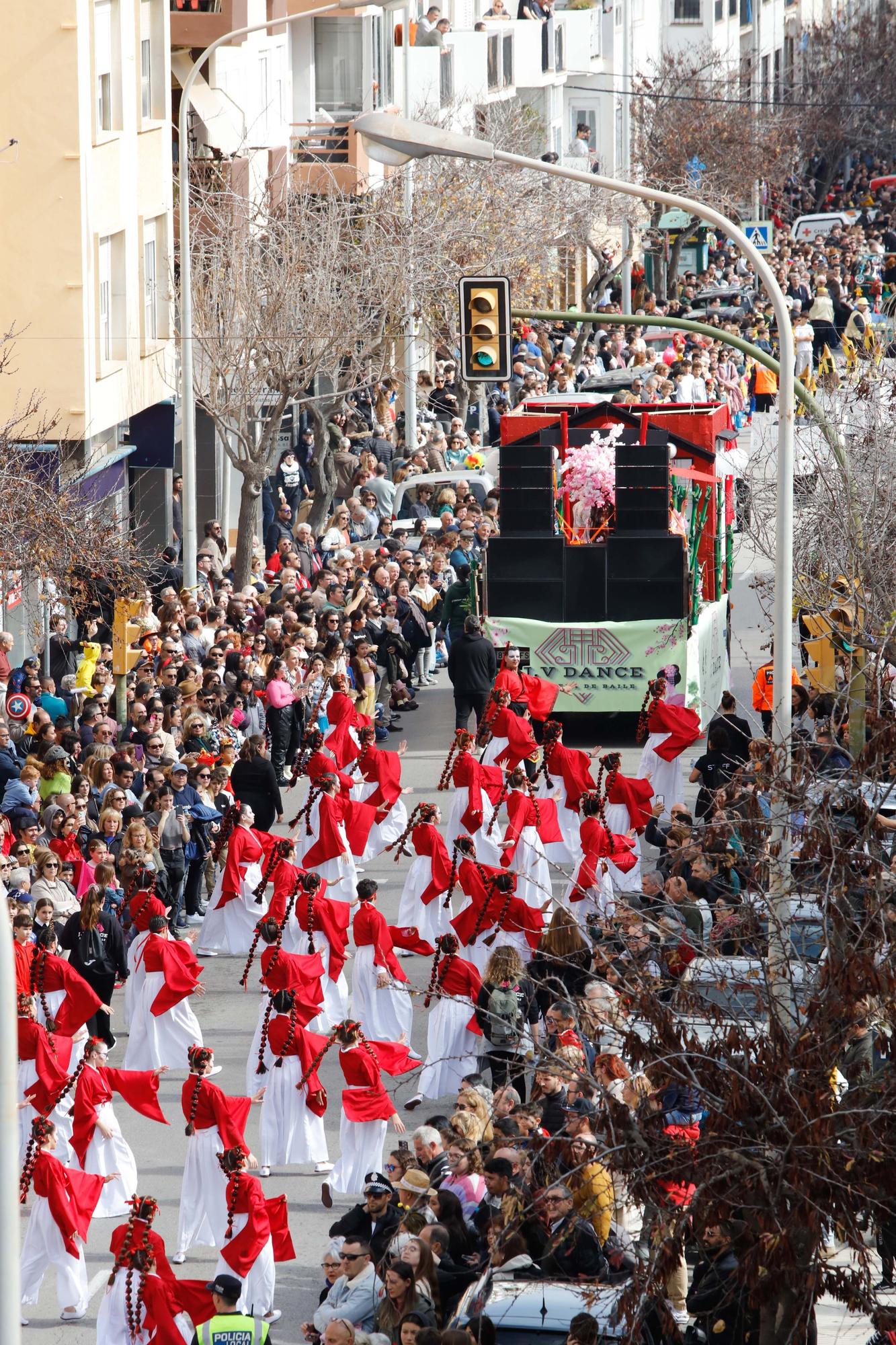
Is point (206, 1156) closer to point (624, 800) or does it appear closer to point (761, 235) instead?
point (624, 800)

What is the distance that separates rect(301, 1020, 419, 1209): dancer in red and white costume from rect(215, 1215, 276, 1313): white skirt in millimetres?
1162

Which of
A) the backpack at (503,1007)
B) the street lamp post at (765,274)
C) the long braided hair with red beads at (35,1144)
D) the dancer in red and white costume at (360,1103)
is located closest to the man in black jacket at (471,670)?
the street lamp post at (765,274)

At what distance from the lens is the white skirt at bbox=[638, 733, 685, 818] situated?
19.6 metres

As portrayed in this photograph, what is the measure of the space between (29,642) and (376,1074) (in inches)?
500

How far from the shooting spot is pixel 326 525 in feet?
103

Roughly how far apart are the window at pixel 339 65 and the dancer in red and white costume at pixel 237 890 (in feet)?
87.6

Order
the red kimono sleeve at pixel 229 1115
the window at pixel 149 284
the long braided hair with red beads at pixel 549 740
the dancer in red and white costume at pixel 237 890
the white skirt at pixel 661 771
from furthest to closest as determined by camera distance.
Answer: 1. the window at pixel 149 284
2. the white skirt at pixel 661 771
3. the long braided hair with red beads at pixel 549 740
4. the dancer in red and white costume at pixel 237 890
5. the red kimono sleeve at pixel 229 1115

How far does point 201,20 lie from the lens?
109ft

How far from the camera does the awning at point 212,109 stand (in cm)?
3238

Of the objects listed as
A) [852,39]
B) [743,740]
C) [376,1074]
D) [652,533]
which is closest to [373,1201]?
[376,1074]

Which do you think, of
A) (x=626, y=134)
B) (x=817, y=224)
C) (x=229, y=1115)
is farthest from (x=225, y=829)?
(x=817, y=224)

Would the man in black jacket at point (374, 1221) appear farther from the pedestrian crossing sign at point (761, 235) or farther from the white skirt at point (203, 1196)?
the pedestrian crossing sign at point (761, 235)

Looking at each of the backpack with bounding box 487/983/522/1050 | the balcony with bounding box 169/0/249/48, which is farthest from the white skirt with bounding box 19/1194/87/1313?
the balcony with bounding box 169/0/249/48

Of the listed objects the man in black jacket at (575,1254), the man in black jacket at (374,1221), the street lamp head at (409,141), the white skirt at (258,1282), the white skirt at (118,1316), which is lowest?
the white skirt at (258,1282)
